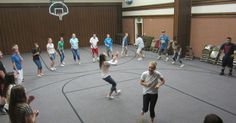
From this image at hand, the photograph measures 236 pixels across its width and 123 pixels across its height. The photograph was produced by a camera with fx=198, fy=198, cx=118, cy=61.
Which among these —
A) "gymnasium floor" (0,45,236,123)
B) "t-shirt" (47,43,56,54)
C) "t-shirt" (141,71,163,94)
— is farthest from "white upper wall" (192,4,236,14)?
"t-shirt" (47,43,56,54)

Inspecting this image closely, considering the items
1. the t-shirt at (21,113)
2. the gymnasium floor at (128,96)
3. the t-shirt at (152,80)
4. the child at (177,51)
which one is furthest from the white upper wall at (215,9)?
the t-shirt at (21,113)

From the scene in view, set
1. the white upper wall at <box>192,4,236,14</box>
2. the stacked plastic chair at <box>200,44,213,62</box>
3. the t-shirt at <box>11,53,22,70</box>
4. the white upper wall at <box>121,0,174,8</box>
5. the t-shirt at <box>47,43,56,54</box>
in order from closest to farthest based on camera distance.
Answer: the t-shirt at <box>11,53,22,70</box>
the white upper wall at <box>192,4,236,14</box>
the t-shirt at <box>47,43,56,54</box>
the stacked plastic chair at <box>200,44,213,62</box>
the white upper wall at <box>121,0,174,8</box>

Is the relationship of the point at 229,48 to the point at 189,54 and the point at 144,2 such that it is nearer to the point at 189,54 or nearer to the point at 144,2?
the point at 189,54

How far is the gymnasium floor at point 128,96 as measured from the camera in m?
5.76

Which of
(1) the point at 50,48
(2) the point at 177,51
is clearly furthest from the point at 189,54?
(1) the point at 50,48

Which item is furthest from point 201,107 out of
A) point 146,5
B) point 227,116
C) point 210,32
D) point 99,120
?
point 146,5

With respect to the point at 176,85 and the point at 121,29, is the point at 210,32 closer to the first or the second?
the point at 176,85

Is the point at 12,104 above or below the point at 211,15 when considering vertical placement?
below

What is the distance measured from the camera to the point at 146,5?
16.7 metres

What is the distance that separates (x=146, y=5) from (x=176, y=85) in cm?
1032

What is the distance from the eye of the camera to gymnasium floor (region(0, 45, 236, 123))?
576 cm

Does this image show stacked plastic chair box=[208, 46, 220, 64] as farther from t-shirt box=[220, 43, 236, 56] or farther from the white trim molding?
the white trim molding

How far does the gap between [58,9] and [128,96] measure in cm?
1405

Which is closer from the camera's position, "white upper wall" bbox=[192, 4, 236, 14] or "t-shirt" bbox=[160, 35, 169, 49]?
"white upper wall" bbox=[192, 4, 236, 14]
